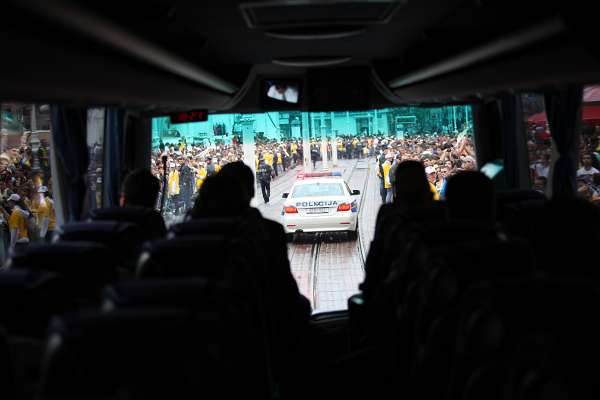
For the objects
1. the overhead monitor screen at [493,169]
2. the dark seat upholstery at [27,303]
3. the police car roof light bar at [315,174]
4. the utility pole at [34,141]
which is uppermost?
the utility pole at [34,141]

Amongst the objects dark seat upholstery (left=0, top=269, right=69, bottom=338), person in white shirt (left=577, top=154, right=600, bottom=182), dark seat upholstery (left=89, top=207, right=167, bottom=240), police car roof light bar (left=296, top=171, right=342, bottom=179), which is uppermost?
police car roof light bar (left=296, top=171, right=342, bottom=179)

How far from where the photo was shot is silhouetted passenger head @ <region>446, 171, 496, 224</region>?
419 centimetres

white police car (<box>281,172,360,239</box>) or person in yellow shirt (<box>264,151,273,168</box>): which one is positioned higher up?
person in yellow shirt (<box>264,151,273,168</box>)

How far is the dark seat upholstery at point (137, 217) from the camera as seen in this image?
5242mm

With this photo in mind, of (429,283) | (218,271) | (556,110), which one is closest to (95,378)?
(218,271)

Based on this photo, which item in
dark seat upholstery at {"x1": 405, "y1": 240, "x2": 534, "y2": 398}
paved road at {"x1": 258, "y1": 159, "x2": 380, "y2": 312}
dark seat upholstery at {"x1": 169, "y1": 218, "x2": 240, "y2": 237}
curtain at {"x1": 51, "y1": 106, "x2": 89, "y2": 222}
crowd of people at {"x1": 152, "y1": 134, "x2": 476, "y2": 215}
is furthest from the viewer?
paved road at {"x1": 258, "y1": 159, "x2": 380, "y2": 312}

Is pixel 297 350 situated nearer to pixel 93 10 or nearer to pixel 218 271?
pixel 218 271

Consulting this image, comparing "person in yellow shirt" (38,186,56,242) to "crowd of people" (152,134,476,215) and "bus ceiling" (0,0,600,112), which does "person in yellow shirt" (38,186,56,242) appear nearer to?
"crowd of people" (152,134,476,215)

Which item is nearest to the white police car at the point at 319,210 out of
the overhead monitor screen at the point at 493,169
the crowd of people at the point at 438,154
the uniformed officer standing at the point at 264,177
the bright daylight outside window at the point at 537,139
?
the uniformed officer standing at the point at 264,177

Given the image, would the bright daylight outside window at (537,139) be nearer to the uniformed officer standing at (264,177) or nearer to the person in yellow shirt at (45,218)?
the uniformed officer standing at (264,177)

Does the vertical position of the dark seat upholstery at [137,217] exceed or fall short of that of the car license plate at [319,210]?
it falls short

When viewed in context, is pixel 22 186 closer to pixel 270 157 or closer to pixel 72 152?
pixel 270 157

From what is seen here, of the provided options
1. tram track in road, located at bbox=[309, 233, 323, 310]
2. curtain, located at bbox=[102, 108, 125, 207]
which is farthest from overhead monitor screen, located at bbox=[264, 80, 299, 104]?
tram track in road, located at bbox=[309, 233, 323, 310]

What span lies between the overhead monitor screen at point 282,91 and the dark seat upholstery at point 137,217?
13.0 feet
